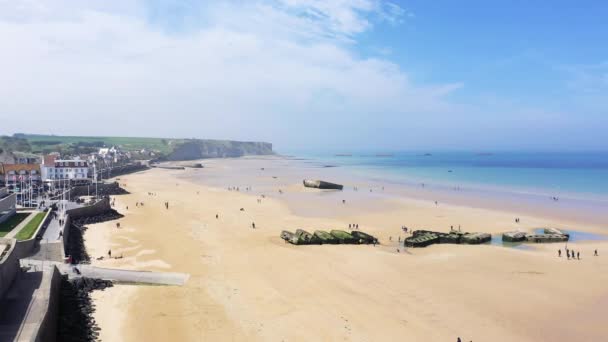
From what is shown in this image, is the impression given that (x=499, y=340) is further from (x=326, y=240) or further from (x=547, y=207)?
(x=547, y=207)

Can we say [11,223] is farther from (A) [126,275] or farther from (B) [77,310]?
(B) [77,310]

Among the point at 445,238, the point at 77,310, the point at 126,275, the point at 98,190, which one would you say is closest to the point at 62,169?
the point at 98,190

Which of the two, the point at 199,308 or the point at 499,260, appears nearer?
the point at 199,308

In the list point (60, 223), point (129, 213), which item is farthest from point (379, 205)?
point (60, 223)

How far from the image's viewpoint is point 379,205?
5516 centimetres

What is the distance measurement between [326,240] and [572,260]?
17808 mm

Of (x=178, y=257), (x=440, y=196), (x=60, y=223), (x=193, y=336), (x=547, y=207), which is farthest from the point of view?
(x=440, y=196)

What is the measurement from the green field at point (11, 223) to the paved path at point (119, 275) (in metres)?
7.57

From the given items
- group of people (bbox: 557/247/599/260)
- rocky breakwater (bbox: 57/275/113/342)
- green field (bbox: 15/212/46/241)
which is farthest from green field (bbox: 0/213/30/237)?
group of people (bbox: 557/247/599/260)

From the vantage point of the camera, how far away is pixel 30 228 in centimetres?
3070

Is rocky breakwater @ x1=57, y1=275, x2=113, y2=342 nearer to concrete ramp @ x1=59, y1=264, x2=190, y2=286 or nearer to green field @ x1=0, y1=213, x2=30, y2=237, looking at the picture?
concrete ramp @ x1=59, y1=264, x2=190, y2=286

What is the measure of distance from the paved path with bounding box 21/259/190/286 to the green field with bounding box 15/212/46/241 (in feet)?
13.7

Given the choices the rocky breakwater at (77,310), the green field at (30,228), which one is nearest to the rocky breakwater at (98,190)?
the green field at (30,228)

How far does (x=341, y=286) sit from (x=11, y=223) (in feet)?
86.5
